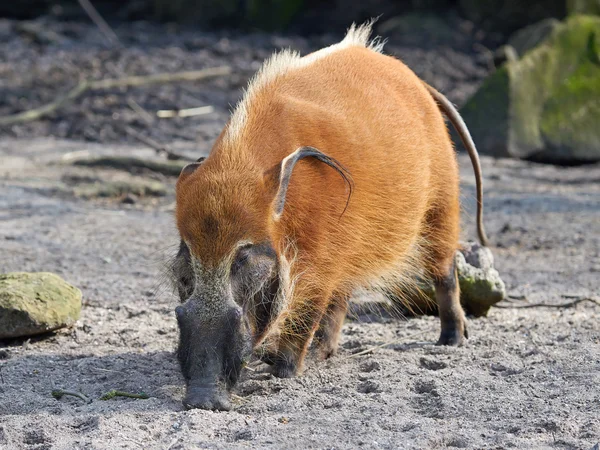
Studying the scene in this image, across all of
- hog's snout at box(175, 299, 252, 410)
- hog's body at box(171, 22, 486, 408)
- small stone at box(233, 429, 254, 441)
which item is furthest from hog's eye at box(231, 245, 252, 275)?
small stone at box(233, 429, 254, 441)

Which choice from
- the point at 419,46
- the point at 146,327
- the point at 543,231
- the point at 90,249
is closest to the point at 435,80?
the point at 419,46

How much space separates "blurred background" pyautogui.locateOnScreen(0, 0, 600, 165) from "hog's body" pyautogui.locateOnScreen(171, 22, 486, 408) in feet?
14.5

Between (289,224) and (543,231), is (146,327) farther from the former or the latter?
(543,231)

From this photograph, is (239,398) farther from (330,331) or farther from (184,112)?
(184,112)

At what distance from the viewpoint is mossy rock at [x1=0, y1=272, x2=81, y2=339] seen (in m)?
3.94

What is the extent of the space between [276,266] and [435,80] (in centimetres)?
892

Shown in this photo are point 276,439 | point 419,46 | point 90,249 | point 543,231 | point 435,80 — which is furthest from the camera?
point 419,46

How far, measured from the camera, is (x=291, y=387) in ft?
11.8

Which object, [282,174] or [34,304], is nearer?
[282,174]

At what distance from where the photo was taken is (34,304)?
3.98 m

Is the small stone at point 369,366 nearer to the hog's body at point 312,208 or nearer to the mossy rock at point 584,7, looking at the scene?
the hog's body at point 312,208

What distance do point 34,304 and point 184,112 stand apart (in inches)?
258

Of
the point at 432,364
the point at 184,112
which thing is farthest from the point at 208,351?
the point at 184,112

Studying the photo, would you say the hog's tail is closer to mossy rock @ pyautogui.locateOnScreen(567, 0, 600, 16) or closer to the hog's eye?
the hog's eye
